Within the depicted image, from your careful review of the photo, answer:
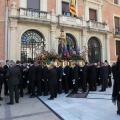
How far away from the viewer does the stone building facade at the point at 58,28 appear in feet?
56.3

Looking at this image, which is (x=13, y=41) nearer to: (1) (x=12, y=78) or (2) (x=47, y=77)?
(2) (x=47, y=77)

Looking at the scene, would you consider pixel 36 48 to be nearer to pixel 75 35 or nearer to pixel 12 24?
pixel 12 24

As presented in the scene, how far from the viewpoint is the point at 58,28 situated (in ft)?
63.6

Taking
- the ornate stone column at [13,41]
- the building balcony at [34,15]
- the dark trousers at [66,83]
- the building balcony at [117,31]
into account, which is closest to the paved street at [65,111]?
the dark trousers at [66,83]

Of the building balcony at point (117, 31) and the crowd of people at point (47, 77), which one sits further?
the building balcony at point (117, 31)

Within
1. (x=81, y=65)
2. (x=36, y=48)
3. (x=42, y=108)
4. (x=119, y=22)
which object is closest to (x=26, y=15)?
(x=36, y=48)

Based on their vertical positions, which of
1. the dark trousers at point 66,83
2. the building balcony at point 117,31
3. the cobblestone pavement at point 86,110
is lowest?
the cobblestone pavement at point 86,110

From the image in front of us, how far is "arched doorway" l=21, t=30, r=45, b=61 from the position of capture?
1786cm

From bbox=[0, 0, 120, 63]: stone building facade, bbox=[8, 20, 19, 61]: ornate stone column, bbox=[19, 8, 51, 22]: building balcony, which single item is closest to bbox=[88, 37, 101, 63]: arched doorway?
bbox=[0, 0, 120, 63]: stone building facade

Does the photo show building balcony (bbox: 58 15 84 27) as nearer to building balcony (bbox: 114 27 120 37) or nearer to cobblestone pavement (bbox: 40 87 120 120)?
building balcony (bbox: 114 27 120 37)

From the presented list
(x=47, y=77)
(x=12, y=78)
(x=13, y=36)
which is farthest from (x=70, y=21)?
Answer: (x=12, y=78)

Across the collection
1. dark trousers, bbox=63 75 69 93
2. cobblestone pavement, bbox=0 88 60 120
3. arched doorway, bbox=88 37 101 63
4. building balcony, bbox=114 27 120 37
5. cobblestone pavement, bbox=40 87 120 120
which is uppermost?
building balcony, bbox=114 27 120 37

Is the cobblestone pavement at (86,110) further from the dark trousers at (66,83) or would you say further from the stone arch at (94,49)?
the stone arch at (94,49)

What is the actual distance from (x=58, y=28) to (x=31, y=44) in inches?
128
